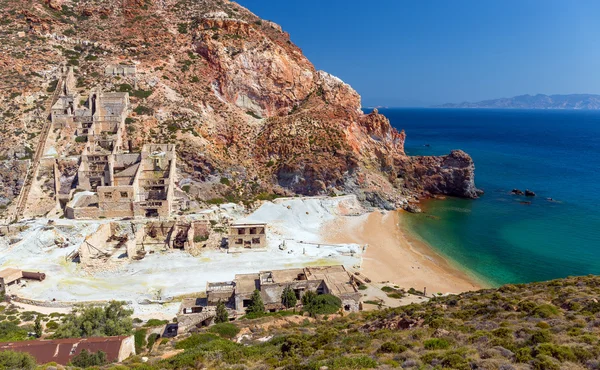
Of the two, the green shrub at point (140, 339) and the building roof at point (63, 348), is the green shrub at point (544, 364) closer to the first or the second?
the building roof at point (63, 348)

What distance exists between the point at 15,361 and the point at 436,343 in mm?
15621

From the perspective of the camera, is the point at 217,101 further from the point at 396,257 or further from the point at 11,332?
the point at 11,332

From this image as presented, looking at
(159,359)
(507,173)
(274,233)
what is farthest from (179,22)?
(507,173)

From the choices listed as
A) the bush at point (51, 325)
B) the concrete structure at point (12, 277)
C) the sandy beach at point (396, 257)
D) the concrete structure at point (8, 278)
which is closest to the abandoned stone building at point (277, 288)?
the sandy beach at point (396, 257)

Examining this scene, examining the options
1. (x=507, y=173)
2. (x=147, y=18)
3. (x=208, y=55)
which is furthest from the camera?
(x=507, y=173)

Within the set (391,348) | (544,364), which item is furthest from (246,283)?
(544,364)

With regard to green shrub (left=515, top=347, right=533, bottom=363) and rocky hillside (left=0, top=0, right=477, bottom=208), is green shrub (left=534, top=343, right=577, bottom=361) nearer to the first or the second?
green shrub (left=515, top=347, right=533, bottom=363)

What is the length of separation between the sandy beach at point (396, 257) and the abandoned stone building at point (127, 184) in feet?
68.3

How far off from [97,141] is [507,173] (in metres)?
78.3

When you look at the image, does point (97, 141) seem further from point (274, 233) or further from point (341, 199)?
point (341, 199)

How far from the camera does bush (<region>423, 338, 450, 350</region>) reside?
40.3 feet

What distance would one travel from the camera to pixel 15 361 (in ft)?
44.4

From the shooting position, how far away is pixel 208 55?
63.5 metres

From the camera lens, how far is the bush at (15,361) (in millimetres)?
13351
